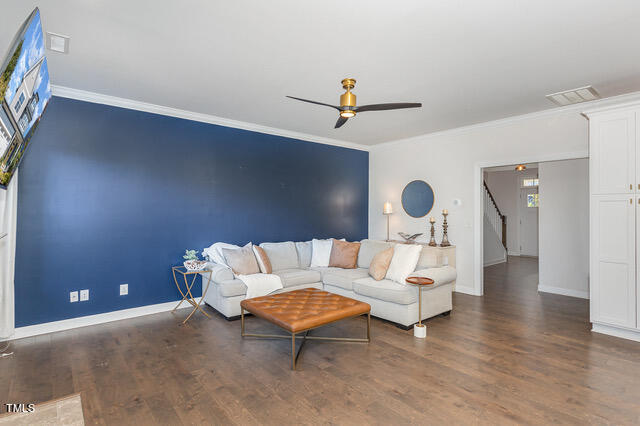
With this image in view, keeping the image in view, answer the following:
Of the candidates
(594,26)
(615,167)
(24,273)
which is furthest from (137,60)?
(615,167)

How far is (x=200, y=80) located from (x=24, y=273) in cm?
275

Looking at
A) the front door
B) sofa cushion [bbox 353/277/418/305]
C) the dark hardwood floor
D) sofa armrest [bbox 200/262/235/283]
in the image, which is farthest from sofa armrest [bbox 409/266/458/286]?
the front door

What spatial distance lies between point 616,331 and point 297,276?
360 cm

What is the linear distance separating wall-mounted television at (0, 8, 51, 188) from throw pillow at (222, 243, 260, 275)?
2.28m

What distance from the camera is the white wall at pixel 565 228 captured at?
5.15 metres

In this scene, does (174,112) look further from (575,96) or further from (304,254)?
(575,96)

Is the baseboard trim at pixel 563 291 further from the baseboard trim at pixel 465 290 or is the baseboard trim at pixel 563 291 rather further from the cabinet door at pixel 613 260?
the cabinet door at pixel 613 260

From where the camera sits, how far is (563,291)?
5.30 metres

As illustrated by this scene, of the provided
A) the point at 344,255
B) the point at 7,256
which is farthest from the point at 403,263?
the point at 7,256

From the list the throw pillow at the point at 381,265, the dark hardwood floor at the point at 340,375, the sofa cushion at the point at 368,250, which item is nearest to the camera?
the dark hardwood floor at the point at 340,375

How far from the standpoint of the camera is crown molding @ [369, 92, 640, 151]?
362 cm

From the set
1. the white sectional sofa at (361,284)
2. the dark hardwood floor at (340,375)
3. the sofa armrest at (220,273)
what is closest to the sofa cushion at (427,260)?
the white sectional sofa at (361,284)

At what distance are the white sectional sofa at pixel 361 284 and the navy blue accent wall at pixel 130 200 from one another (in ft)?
2.20

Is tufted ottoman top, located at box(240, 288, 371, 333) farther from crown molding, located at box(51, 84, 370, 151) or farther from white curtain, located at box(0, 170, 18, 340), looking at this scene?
crown molding, located at box(51, 84, 370, 151)
